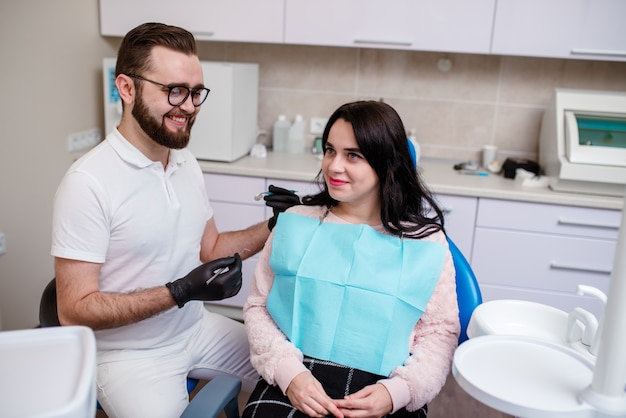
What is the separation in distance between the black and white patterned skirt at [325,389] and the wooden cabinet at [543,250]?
1358mm

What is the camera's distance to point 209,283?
137 cm

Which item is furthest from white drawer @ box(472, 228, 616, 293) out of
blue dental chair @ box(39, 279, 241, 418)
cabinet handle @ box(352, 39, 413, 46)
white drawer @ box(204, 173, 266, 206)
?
blue dental chair @ box(39, 279, 241, 418)

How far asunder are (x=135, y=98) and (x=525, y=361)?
115 cm

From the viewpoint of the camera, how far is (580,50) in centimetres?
251

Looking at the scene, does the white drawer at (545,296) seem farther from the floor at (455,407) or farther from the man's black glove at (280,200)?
the man's black glove at (280,200)

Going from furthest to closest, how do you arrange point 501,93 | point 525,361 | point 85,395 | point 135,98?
point 501,93
point 135,98
point 525,361
point 85,395

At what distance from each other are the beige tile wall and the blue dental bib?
5.83 ft

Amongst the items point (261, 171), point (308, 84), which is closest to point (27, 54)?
point (261, 171)

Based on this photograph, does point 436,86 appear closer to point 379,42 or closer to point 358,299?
point 379,42

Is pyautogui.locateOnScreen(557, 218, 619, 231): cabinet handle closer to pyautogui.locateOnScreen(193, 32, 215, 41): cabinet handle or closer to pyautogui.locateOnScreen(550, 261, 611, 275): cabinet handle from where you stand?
pyautogui.locateOnScreen(550, 261, 611, 275): cabinet handle

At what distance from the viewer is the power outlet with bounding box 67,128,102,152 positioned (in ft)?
8.99

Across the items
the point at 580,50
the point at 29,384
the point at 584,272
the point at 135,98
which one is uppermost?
the point at 580,50

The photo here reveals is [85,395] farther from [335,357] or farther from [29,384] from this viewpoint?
[335,357]

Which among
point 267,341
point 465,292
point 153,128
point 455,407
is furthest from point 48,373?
point 455,407
